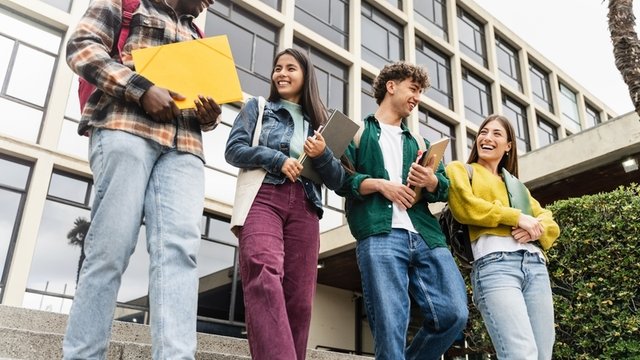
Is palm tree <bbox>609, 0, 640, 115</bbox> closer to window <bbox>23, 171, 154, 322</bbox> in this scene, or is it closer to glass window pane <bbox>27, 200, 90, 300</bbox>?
window <bbox>23, 171, 154, 322</bbox>

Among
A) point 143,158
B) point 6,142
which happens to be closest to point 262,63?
point 6,142

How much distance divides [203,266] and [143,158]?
10340 millimetres

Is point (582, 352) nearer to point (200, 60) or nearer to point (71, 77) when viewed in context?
point (200, 60)

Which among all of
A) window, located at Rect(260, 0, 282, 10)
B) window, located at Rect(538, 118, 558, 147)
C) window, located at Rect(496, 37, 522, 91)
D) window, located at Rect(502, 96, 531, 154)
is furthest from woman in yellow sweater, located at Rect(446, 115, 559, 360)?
window, located at Rect(538, 118, 558, 147)

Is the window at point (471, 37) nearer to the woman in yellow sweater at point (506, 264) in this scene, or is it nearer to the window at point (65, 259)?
the window at point (65, 259)

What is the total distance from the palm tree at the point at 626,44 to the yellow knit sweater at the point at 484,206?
2.33 m

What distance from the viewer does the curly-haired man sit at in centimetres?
256

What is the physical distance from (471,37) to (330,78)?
9.33m

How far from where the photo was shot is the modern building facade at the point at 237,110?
10.2 m

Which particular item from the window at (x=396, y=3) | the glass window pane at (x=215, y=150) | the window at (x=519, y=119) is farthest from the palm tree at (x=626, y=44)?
the window at (x=519, y=119)

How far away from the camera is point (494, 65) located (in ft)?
73.0

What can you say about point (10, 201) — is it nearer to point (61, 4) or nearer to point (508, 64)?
point (61, 4)

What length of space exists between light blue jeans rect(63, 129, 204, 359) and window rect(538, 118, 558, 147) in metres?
23.3

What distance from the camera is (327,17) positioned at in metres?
16.6
